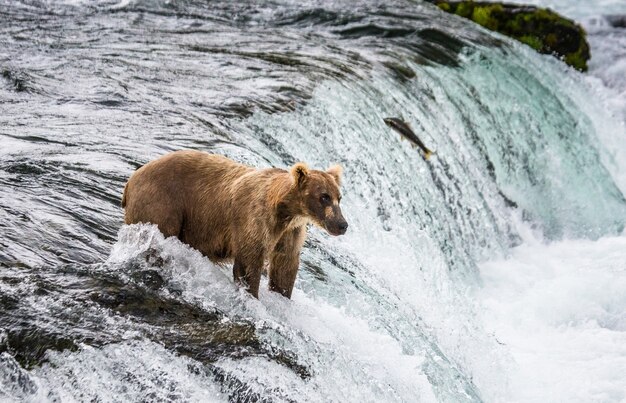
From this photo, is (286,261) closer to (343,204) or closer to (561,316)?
(343,204)

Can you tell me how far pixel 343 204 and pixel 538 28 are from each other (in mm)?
9276

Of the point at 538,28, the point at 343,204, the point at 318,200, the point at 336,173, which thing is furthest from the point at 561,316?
the point at 538,28

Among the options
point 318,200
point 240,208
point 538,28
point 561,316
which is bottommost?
point 561,316

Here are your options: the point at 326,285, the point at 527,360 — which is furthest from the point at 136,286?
the point at 527,360

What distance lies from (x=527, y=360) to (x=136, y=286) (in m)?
4.12

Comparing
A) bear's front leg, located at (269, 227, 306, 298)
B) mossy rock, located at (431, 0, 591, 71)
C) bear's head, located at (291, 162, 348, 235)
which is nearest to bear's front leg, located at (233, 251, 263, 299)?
bear's front leg, located at (269, 227, 306, 298)

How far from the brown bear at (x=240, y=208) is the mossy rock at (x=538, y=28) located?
11.6 metres

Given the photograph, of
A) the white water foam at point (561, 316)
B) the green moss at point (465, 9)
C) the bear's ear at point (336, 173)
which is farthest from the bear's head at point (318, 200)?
the green moss at point (465, 9)

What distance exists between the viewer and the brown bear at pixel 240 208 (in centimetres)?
448

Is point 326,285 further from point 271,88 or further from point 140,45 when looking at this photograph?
point 140,45

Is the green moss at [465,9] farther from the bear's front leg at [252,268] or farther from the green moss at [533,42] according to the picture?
the bear's front leg at [252,268]

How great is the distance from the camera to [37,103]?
8.03 meters

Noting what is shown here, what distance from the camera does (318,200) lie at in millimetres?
4461

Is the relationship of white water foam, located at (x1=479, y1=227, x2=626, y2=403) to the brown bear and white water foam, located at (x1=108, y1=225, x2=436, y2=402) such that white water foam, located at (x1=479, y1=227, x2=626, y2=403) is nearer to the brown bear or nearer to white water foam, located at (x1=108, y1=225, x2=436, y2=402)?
white water foam, located at (x1=108, y1=225, x2=436, y2=402)
